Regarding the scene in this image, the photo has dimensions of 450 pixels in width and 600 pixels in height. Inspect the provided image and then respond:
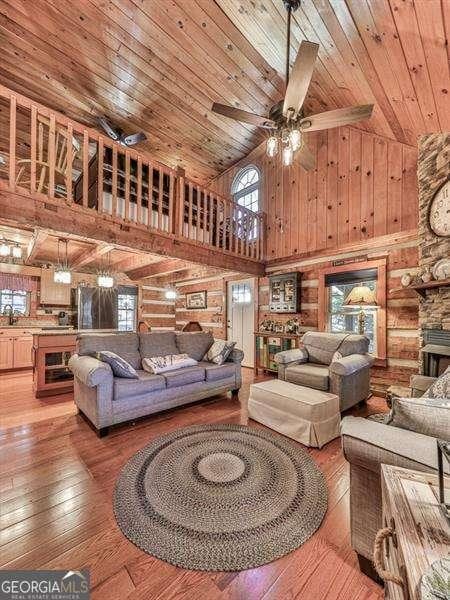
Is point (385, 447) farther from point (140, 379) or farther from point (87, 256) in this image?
point (87, 256)

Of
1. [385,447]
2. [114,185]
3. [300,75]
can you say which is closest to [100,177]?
[114,185]

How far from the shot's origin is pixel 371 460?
44.0 inches

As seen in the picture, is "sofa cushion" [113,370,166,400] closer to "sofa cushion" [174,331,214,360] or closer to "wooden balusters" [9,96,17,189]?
"sofa cushion" [174,331,214,360]

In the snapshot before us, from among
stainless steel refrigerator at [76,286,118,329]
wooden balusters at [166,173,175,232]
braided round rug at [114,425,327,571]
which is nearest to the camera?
braided round rug at [114,425,327,571]

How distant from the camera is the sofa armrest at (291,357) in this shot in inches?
141

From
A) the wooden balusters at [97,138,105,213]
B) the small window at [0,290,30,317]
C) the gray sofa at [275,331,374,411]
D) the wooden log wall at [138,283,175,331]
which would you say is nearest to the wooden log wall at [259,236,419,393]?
the gray sofa at [275,331,374,411]

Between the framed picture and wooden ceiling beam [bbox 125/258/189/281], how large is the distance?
1.12m

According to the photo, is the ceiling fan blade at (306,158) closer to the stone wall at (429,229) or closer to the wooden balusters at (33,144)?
the stone wall at (429,229)

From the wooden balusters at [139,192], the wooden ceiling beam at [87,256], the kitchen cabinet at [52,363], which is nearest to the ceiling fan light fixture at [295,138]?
the wooden balusters at [139,192]

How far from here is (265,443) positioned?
7.89 feet

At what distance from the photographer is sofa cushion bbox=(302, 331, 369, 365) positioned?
11.2 feet

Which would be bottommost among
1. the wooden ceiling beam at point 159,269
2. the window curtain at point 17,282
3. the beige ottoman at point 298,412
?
the beige ottoman at point 298,412

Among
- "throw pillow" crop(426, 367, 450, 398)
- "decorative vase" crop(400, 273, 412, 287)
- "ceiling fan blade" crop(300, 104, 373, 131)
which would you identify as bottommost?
"throw pillow" crop(426, 367, 450, 398)

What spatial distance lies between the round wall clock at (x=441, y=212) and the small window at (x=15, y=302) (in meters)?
7.74
